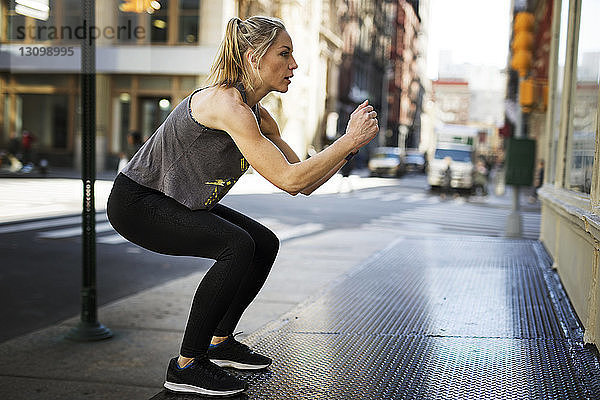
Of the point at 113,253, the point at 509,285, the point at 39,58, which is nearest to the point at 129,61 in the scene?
the point at 39,58

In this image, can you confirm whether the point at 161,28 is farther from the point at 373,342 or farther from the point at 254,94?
the point at 254,94

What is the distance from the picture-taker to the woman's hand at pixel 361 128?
3053mm

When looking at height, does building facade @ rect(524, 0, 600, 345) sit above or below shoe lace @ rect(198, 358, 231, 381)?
above

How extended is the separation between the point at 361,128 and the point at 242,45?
633mm

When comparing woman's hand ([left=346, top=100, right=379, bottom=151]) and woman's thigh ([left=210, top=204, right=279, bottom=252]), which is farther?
woman's thigh ([left=210, top=204, right=279, bottom=252])

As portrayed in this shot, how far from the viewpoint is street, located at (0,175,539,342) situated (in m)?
6.71

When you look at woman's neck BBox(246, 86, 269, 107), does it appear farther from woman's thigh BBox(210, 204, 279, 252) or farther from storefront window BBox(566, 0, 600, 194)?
storefront window BBox(566, 0, 600, 194)

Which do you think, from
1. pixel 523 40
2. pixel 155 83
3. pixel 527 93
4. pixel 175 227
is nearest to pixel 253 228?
pixel 175 227

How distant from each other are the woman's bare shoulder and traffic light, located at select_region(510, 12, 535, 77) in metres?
10.9

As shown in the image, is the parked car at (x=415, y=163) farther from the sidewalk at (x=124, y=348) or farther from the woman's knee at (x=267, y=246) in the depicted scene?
the woman's knee at (x=267, y=246)

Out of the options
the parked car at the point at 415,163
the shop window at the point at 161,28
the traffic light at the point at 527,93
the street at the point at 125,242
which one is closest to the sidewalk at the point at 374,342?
the street at the point at 125,242

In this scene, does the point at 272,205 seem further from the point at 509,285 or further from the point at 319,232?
the point at 509,285

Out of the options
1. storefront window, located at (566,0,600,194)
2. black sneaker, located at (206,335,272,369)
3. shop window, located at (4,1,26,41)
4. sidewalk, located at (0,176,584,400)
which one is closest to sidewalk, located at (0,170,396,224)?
shop window, located at (4,1,26,41)

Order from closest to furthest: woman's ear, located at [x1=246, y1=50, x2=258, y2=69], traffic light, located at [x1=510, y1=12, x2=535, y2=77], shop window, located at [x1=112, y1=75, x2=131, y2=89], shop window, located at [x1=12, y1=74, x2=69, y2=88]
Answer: woman's ear, located at [x1=246, y1=50, x2=258, y2=69] → traffic light, located at [x1=510, y1=12, x2=535, y2=77] → shop window, located at [x1=12, y1=74, x2=69, y2=88] → shop window, located at [x1=112, y1=75, x2=131, y2=89]
